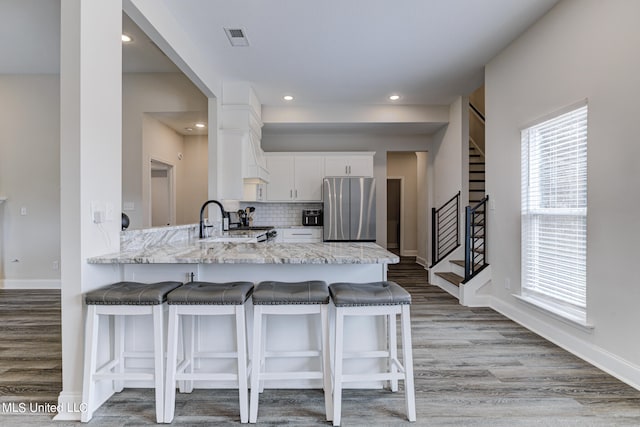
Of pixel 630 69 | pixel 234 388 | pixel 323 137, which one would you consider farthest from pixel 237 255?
pixel 323 137

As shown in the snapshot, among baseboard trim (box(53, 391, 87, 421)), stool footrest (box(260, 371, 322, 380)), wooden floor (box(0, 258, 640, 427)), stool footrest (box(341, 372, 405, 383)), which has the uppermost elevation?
stool footrest (box(341, 372, 405, 383))

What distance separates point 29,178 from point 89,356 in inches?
169

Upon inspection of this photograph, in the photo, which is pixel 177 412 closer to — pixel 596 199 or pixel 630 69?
pixel 596 199

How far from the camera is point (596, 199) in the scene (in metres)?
2.50

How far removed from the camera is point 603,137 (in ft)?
8.00

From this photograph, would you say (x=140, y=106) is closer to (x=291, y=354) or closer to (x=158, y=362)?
(x=158, y=362)

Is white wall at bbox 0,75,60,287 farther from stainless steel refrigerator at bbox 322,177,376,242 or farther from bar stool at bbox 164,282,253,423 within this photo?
bar stool at bbox 164,282,253,423

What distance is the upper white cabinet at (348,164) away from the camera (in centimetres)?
598

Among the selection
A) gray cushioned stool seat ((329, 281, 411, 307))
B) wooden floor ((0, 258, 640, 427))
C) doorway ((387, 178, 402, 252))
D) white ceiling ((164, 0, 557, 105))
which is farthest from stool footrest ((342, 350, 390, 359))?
doorway ((387, 178, 402, 252))

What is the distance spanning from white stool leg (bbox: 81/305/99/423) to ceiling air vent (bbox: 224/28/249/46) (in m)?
2.73

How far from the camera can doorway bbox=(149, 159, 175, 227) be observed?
6.51m

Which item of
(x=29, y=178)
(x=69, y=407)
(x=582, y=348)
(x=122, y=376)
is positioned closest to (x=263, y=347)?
(x=122, y=376)

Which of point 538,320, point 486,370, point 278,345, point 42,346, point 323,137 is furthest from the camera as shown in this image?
point 323,137

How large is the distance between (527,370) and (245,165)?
384 cm
